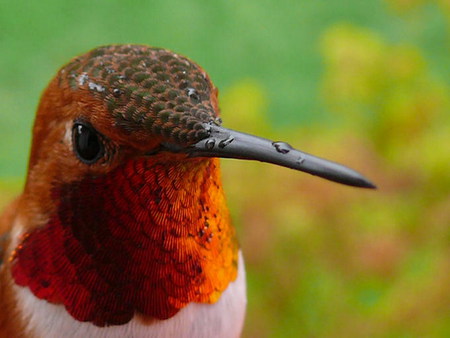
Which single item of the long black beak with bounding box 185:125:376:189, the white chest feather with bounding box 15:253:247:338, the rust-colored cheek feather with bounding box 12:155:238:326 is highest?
the long black beak with bounding box 185:125:376:189

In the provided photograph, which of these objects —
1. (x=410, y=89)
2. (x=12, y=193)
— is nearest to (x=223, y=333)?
(x=410, y=89)

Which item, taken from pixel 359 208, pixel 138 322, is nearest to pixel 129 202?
pixel 138 322

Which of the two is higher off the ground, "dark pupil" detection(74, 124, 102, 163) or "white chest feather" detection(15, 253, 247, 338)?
"dark pupil" detection(74, 124, 102, 163)

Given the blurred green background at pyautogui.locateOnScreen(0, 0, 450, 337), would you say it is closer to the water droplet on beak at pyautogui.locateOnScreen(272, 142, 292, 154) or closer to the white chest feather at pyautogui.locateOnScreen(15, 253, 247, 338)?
the white chest feather at pyautogui.locateOnScreen(15, 253, 247, 338)

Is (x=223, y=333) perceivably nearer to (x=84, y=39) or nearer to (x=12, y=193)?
(x=12, y=193)

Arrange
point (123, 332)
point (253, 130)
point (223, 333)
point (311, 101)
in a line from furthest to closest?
point (311, 101), point (253, 130), point (223, 333), point (123, 332)

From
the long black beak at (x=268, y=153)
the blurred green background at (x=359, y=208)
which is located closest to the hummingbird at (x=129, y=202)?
the long black beak at (x=268, y=153)

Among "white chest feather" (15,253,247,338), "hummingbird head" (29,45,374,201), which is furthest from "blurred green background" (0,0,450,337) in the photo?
"hummingbird head" (29,45,374,201)
